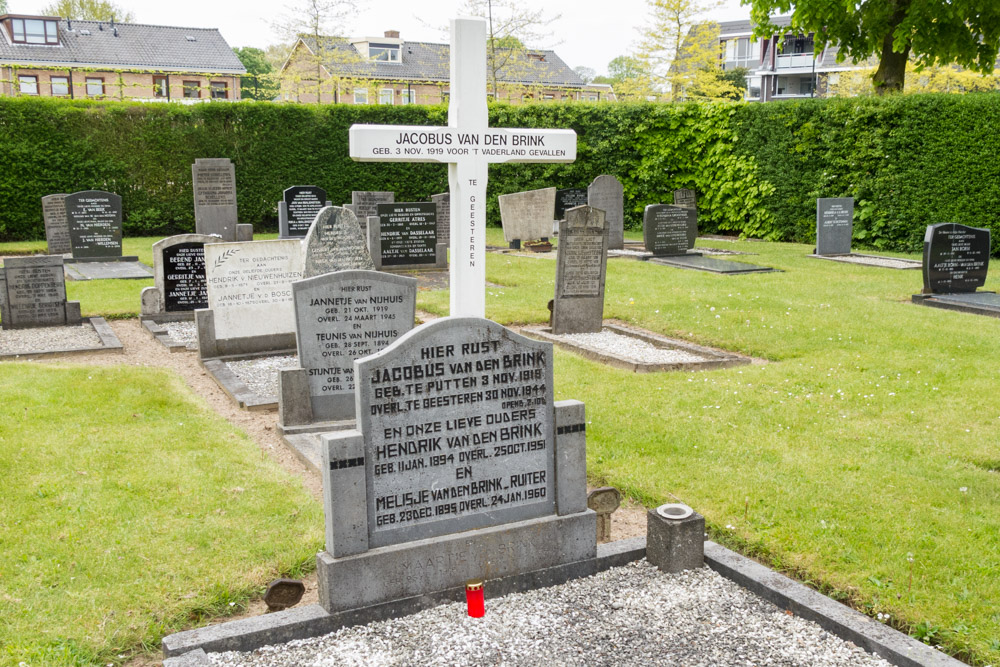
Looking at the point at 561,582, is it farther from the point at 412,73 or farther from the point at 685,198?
the point at 412,73

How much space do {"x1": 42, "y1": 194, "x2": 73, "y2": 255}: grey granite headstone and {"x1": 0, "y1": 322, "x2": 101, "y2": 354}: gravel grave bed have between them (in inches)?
319

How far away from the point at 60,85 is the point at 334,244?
5096 cm

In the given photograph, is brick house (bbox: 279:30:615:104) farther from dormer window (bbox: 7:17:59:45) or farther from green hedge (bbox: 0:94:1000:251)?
green hedge (bbox: 0:94:1000:251)

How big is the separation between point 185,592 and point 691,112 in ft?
73.3

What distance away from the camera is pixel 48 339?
35.6 feet

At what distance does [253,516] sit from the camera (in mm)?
5297

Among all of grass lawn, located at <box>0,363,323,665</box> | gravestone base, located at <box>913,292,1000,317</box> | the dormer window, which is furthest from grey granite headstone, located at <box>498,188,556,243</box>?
the dormer window

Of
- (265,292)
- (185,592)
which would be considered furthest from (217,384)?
(185,592)

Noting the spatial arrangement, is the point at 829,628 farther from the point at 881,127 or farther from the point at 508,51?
the point at 508,51

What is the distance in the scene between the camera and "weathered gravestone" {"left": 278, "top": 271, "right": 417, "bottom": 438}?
713 cm

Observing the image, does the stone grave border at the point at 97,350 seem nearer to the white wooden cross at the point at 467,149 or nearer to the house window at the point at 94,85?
the white wooden cross at the point at 467,149

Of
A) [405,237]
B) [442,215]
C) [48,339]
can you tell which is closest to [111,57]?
[442,215]

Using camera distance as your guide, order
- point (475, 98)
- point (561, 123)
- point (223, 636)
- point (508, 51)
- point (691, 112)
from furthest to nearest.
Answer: point (508, 51), point (561, 123), point (691, 112), point (475, 98), point (223, 636)

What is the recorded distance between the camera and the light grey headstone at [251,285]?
9617mm
